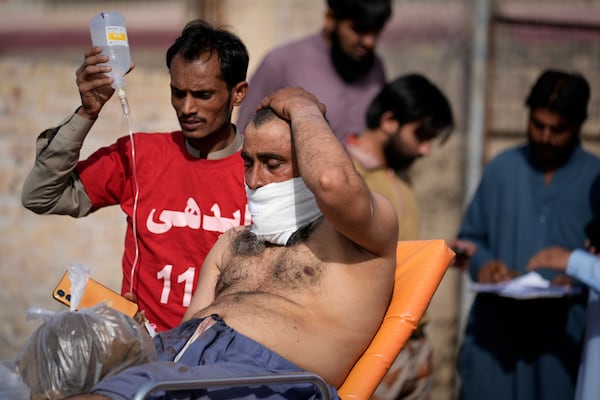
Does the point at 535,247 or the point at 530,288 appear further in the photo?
the point at 535,247

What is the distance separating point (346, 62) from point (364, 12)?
1.07 ft

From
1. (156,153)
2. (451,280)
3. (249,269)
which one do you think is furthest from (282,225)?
(451,280)

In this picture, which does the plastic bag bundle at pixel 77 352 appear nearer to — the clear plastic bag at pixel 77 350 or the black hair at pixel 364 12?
the clear plastic bag at pixel 77 350

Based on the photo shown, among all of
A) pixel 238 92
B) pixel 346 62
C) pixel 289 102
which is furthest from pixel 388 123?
pixel 289 102

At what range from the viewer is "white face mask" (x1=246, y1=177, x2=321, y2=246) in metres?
3.64

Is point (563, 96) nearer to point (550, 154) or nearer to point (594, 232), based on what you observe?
point (550, 154)

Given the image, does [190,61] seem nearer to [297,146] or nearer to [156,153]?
[156,153]

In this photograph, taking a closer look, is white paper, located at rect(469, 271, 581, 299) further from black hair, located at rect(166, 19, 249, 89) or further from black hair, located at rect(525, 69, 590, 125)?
black hair, located at rect(166, 19, 249, 89)

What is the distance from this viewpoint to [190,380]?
298cm

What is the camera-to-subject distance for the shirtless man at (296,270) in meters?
3.43

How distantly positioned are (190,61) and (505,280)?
2.20 metres

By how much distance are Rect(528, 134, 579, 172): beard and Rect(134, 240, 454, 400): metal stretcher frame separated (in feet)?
5.61

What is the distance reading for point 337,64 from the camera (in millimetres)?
5934

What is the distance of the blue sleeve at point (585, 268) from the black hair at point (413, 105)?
3.75 feet
